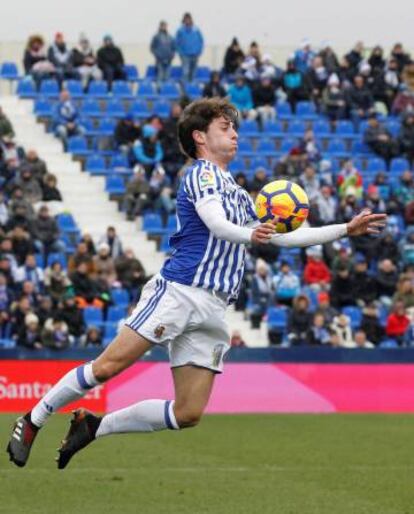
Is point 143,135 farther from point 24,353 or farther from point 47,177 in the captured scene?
point 24,353

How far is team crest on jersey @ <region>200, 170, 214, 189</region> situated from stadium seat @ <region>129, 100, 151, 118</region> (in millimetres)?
20650

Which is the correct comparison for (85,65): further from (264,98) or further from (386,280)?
(386,280)

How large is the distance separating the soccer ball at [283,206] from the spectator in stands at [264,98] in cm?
2144

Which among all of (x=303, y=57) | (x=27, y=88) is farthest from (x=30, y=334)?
(x=303, y=57)

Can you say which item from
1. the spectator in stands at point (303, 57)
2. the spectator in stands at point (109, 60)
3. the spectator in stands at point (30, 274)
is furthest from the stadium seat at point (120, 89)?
the spectator in stands at point (30, 274)

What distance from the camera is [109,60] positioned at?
31203 mm

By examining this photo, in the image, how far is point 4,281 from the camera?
918 inches

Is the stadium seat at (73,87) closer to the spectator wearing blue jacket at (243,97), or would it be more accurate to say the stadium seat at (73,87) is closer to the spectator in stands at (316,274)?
the spectator wearing blue jacket at (243,97)

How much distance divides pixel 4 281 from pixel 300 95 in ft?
34.6

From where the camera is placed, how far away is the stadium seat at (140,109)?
30.2 m

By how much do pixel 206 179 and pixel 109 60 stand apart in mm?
21963

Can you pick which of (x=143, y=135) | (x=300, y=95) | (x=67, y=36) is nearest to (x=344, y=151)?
(x=300, y=95)

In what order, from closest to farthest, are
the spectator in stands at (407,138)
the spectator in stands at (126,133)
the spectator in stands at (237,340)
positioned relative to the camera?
the spectator in stands at (237,340) → the spectator in stands at (126,133) → the spectator in stands at (407,138)

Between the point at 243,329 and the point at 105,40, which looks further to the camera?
the point at 105,40
